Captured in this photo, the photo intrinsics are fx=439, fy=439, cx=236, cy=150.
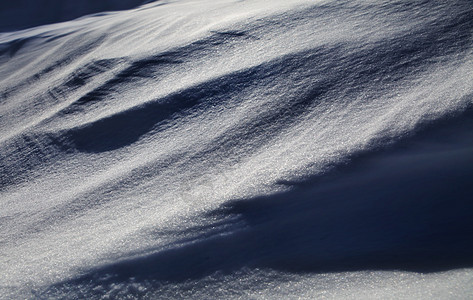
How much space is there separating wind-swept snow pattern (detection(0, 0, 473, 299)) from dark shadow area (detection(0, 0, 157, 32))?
5.19ft

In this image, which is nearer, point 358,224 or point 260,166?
point 358,224

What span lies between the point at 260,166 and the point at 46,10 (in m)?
2.68

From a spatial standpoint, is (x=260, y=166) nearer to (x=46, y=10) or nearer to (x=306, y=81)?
(x=306, y=81)

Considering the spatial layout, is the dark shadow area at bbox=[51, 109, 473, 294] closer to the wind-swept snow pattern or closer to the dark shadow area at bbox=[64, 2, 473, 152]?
the wind-swept snow pattern

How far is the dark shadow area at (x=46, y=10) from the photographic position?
2758mm

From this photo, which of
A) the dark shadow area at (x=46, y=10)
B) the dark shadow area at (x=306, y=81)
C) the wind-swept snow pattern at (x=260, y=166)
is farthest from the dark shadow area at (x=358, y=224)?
the dark shadow area at (x=46, y=10)

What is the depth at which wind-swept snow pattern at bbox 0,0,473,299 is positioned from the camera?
2.12ft

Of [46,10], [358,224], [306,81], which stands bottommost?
[358,224]

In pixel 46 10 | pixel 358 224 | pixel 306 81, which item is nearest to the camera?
pixel 358 224

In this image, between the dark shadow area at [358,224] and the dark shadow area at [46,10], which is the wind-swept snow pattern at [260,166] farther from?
the dark shadow area at [46,10]

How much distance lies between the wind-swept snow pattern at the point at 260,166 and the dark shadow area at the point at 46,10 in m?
1.58

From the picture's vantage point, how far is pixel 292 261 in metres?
0.65

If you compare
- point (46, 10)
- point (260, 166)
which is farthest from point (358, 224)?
point (46, 10)

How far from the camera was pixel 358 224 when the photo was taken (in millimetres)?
684
